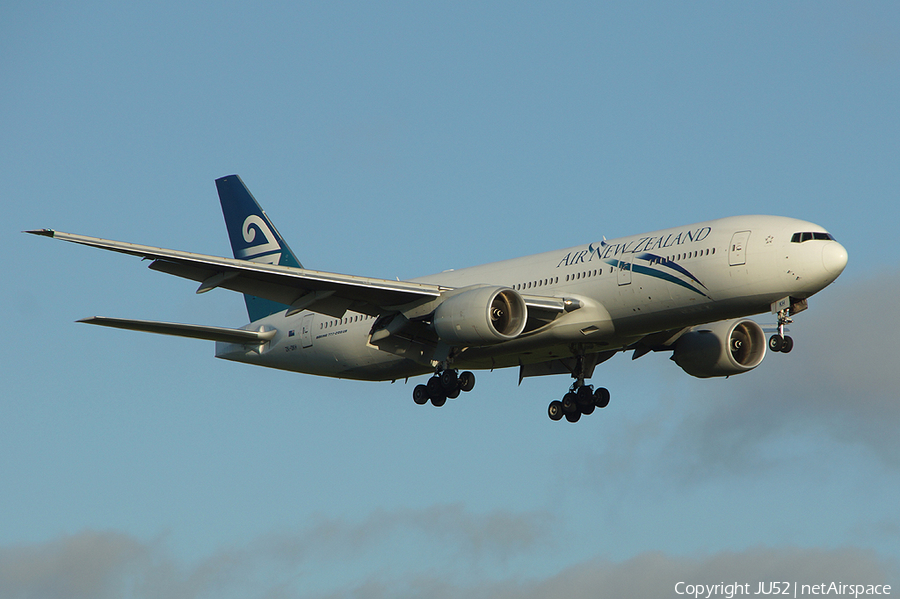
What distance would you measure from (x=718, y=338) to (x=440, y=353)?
10.1m

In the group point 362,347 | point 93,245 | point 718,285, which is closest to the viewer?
point 93,245

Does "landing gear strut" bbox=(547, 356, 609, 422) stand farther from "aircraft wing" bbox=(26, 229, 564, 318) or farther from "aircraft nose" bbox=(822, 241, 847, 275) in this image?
"aircraft nose" bbox=(822, 241, 847, 275)

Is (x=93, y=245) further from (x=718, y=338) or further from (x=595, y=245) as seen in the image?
(x=718, y=338)

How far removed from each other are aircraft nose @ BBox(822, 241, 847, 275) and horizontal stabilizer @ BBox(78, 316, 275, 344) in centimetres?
2054

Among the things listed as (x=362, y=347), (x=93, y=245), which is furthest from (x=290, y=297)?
(x=93, y=245)

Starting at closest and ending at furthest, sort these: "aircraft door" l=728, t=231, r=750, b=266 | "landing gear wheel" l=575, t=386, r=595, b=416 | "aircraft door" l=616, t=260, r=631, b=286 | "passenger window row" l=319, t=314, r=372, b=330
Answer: "aircraft door" l=728, t=231, r=750, b=266 < "aircraft door" l=616, t=260, r=631, b=286 < "landing gear wheel" l=575, t=386, r=595, b=416 < "passenger window row" l=319, t=314, r=372, b=330

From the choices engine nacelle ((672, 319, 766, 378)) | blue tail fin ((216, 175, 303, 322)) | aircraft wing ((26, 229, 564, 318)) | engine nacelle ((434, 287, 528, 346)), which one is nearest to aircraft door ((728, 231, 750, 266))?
aircraft wing ((26, 229, 564, 318))

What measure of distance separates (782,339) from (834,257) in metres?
2.77

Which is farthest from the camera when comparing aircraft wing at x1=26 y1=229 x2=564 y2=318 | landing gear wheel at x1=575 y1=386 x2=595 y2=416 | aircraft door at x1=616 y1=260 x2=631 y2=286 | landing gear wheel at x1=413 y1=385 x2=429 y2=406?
landing gear wheel at x1=575 y1=386 x2=595 y2=416

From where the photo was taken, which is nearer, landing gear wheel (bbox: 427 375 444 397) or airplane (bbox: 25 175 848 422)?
airplane (bbox: 25 175 848 422)

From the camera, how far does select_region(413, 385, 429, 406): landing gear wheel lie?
4088 cm

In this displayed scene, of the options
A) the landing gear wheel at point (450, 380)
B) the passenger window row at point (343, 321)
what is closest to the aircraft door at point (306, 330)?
the passenger window row at point (343, 321)

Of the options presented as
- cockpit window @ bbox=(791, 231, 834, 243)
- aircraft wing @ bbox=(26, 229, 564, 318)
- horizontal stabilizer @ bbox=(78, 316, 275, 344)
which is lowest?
horizontal stabilizer @ bbox=(78, 316, 275, 344)

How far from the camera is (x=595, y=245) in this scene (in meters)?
38.1
